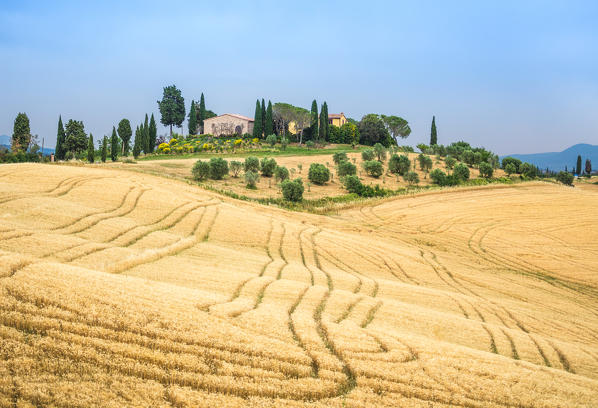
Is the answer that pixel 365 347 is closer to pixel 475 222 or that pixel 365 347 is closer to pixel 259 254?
pixel 259 254

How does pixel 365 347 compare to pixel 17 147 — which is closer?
pixel 365 347

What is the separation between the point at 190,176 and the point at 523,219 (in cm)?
3645

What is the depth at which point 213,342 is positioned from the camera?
23.1 feet

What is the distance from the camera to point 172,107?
363 feet

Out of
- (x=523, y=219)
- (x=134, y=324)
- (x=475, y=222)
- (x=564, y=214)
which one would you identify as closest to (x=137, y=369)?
(x=134, y=324)

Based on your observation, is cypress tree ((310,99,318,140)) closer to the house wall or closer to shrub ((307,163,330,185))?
the house wall

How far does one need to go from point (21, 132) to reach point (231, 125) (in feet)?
148

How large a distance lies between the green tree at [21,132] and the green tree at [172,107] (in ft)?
136

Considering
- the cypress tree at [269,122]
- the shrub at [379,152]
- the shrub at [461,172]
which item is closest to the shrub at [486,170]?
the shrub at [461,172]

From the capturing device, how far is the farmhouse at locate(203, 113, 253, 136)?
101250 mm

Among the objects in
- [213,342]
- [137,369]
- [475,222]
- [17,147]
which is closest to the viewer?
[137,369]

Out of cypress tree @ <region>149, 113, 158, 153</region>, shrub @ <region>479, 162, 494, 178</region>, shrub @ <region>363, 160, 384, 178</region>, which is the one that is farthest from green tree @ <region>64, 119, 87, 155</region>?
shrub @ <region>479, 162, 494, 178</region>

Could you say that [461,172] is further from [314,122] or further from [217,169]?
[314,122]

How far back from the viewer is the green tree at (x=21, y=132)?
2825 inches
